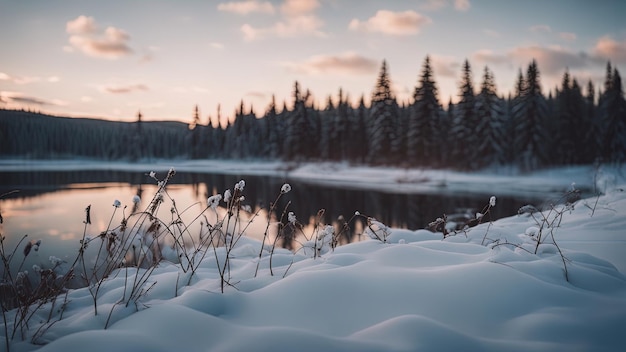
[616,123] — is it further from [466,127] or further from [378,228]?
[378,228]

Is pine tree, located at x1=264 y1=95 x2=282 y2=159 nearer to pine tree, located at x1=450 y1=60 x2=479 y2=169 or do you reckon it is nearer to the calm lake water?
pine tree, located at x1=450 y1=60 x2=479 y2=169

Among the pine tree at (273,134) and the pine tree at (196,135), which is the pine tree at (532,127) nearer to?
the pine tree at (273,134)

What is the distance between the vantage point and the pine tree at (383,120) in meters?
37.9

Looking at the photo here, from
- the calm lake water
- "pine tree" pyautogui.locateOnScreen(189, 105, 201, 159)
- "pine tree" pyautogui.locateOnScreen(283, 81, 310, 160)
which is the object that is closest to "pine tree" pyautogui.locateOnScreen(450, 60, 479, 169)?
the calm lake water

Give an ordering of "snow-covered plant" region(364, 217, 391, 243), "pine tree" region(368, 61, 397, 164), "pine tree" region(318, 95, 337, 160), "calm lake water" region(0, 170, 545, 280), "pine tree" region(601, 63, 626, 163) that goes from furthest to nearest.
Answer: "pine tree" region(318, 95, 337, 160)
"pine tree" region(368, 61, 397, 164)
"pine tree" region(601, 63, 626, 163)
"calm lake water" region(0, 170, 545, 280)
"snow-covered plant" region(364, 217, 391, 243)

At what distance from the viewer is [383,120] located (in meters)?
38.2

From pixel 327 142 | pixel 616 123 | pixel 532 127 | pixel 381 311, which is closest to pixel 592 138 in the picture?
pixel 616 123

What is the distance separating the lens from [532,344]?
1504 millimetres

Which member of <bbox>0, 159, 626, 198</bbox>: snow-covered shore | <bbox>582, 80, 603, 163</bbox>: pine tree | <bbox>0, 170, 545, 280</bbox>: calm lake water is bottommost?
<bbox>0, 170, 545, 280</bbox>: calm lake water

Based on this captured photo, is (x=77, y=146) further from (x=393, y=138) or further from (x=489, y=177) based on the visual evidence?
(x=489, y=177)

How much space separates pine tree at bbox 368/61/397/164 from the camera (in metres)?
37.9

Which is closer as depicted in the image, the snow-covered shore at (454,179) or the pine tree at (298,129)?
the snow-covered shore at (454,179)

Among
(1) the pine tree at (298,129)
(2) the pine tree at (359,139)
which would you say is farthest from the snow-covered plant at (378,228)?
(1) the pine tree at (298,129)

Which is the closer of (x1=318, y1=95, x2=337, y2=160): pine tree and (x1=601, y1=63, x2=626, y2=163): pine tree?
(x1=601, y1=63, x2=626, y2=163): pine tree
